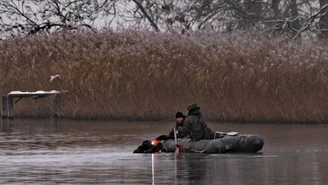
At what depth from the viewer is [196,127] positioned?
2648cm

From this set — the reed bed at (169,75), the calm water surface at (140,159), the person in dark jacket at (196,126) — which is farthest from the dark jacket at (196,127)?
the reed bed at (169,75)

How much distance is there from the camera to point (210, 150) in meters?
25.9

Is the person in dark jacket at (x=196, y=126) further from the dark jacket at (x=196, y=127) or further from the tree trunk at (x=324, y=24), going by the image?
the tree trunk at (x=324, y=24)

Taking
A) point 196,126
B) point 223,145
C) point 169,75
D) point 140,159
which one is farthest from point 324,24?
point 140,159

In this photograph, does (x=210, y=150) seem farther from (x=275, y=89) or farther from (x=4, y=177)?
(x=275, y=89)

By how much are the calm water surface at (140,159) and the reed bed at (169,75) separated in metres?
1.26

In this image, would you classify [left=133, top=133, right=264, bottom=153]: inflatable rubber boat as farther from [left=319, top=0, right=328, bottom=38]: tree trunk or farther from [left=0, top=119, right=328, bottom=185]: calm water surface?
[left=319, top=0, right=328, bottom=38]: tree trunk

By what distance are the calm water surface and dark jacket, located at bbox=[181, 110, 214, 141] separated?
0.71 meters

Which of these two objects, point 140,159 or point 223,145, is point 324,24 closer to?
point 223,145

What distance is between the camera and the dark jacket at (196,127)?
86.9ft

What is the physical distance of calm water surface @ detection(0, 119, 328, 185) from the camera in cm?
2000

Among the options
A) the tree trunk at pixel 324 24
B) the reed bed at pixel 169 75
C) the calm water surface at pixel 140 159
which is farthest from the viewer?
the tree trunk at pixel 324 24

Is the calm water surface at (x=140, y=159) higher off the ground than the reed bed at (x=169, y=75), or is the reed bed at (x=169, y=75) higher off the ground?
the reed bed at (x=169, y=75)

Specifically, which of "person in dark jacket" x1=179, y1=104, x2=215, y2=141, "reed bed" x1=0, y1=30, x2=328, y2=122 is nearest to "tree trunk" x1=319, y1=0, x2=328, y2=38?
"reed bed" x1=0, y1=30, x2=328, y2=122
